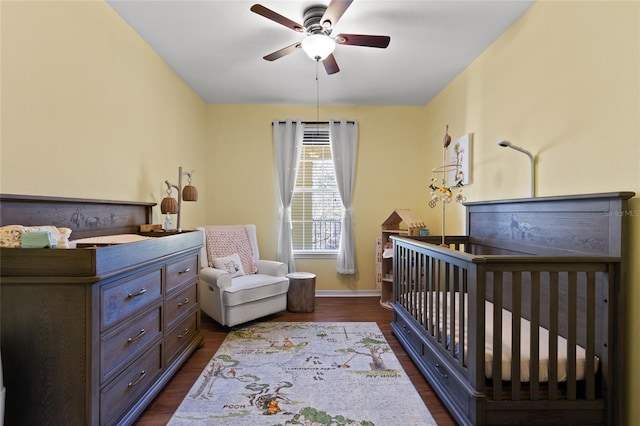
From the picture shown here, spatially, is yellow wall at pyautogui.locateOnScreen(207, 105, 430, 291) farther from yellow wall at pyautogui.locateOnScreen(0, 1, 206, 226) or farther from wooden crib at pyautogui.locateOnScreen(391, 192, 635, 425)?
wooden crib at pyautogui.locateOnScreen(391, 192, 635, 425)

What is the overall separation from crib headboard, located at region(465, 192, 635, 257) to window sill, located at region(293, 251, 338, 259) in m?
1.92

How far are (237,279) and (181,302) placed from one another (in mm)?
972

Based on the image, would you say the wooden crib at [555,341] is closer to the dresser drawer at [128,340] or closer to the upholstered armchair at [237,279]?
the dresser drawer at [128,340]

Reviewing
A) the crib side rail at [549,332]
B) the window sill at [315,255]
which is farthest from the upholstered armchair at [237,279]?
the crib side rail at [549,332]

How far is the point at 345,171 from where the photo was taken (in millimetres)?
3986

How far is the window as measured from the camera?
4.12 m

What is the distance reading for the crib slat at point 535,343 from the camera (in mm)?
1412

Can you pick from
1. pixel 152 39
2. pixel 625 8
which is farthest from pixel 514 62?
pixel 152 39

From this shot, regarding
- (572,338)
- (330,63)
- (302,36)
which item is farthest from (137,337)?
(302,36)

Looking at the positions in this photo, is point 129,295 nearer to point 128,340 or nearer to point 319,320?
point 128,340

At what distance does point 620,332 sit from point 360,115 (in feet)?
11.0

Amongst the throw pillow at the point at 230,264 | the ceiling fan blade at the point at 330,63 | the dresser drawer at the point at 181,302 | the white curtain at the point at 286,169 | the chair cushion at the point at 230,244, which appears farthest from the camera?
the white curtain at the point at 286,169

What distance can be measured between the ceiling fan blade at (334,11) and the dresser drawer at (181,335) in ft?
7.46

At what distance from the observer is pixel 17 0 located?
57.2 inches
